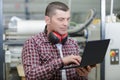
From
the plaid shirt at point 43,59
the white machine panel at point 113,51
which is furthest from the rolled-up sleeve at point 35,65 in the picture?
the white machine panel at point 113,51

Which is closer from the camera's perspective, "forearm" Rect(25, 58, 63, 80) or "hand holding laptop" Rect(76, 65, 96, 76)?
"forearm" Rect(25, 58, 63, 80)

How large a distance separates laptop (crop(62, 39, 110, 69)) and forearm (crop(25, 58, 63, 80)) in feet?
0.18

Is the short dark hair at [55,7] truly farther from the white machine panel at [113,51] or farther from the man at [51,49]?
the white machine panel at [113,51]

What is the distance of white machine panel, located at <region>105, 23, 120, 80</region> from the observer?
269cm

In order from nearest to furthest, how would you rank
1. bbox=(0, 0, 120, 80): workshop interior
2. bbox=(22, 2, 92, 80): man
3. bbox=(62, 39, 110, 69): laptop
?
bbox=(62, 39, 110, 69): laptop, bbox=(22, 2, 92, 80): man, bbox=(0, 0, 120, 80): workshop interior

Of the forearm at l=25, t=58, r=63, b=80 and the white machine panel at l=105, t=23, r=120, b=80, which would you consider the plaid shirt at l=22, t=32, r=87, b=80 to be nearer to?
the forearm at l=25, t=58, r=63, b=80

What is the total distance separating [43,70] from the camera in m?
1.37

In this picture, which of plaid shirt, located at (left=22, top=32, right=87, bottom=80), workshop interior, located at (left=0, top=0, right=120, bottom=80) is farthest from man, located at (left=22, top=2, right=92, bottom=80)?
workshop interior, located at (left=0, top=0, right=120, bottom=80)

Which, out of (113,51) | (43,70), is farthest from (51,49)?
(113,51)

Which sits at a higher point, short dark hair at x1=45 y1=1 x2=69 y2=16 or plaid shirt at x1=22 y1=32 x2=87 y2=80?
short dark hair at x1=45 y1=1 x2=69 y2=16

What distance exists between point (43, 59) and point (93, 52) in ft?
1.04

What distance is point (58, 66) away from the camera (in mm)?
1331

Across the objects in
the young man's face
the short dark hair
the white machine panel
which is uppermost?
the short dark hair

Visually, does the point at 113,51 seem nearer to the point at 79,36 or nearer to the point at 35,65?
the point at 79,36
